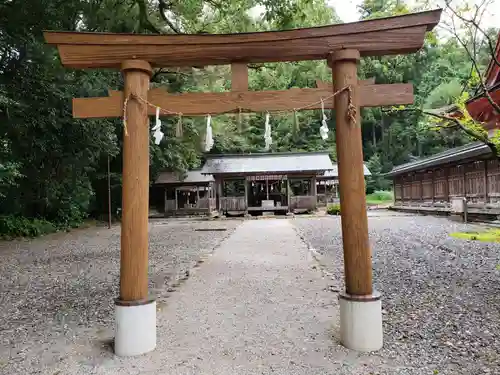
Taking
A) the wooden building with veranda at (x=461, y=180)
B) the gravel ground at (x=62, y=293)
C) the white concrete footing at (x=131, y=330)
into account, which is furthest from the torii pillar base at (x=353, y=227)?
the wooden building with veranda at (x=461, y=180)

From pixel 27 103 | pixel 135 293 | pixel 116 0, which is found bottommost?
pixel 135 293

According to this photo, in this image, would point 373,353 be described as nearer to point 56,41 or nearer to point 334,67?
point 334,67

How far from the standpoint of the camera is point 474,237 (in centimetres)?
983

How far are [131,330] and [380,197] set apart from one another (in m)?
37.1

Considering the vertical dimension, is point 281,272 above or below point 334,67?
below

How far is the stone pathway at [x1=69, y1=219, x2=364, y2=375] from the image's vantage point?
10.4 ft

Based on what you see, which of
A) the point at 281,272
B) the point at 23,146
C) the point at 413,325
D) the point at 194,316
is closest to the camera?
the point at 413,325

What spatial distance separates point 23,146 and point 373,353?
11711 millimetres

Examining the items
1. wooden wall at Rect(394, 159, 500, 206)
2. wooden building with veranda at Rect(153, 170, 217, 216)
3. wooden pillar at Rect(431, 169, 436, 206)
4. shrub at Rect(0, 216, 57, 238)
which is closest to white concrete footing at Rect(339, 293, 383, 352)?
wooden wall at Rect(394, 159, 500, 206)

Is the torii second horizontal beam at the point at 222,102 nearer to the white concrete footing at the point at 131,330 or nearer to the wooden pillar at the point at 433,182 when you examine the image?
the white concrete footing at the point at 131,330

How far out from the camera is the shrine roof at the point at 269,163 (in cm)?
2378

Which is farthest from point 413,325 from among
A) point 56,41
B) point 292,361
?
point 56,41

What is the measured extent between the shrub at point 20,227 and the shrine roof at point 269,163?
1077 cm

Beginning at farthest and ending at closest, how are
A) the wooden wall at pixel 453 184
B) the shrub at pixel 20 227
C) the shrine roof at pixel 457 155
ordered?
the wooden wall at pixel 453 184, the shrine roof at pixel 457 155, the shrub at pixel 20 227
